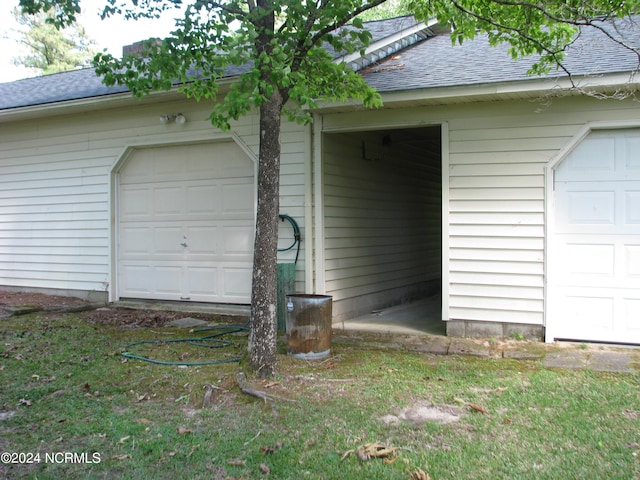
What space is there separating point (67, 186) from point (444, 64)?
20.4 ft

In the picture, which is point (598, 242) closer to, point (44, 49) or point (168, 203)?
point (168, 203)

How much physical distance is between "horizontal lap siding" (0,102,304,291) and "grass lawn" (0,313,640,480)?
11.5ft

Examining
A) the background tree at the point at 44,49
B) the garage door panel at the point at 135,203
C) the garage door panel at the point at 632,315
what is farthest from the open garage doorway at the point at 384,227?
the background tree at the point at 44,49

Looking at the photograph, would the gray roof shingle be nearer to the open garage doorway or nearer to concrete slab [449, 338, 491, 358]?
the open garage doorway

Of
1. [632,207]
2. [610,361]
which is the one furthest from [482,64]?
[610,361]

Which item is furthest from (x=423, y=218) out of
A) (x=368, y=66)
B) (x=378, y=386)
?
(x=378, y=386)

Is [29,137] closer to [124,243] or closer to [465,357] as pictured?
[124,243]

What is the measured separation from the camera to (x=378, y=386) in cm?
448

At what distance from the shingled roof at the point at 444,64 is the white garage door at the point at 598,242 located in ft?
2.73

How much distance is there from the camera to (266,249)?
4.70m

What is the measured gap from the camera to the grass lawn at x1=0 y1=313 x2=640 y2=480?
3.06 meters

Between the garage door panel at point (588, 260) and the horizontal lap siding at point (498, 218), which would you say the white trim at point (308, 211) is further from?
the garage door panel at point (588, 260)

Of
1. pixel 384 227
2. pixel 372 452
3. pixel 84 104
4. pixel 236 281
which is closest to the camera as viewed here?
pixel 372 452

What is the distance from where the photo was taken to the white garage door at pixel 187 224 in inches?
302
